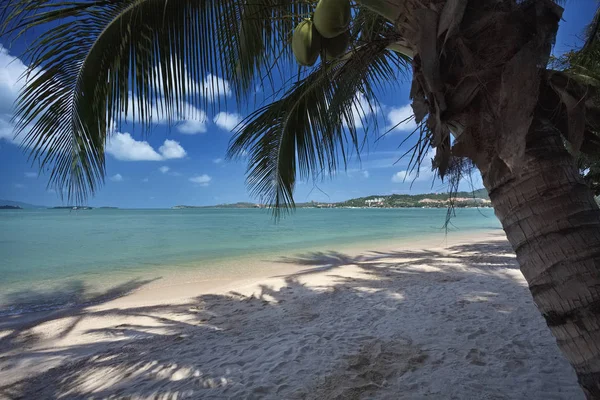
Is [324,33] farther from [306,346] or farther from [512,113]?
[306,346]

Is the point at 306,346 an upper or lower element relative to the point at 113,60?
lower

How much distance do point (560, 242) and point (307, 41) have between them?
42.7 inches

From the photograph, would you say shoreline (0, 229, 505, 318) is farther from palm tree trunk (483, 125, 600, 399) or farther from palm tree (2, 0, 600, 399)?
palm tree trunk (483, 125, 600, 399)

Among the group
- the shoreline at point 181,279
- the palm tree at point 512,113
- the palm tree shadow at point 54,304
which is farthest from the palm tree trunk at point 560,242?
the shoreline at point 181,279

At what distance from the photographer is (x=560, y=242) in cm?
90

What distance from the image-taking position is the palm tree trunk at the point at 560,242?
862 millimetres

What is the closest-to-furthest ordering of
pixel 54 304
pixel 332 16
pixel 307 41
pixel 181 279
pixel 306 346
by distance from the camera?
pixel 332 16 → pixel 307 41 → pixel 306 346 → pixel 54 304 → pixel 181 279

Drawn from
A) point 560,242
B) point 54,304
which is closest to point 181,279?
point 54,304

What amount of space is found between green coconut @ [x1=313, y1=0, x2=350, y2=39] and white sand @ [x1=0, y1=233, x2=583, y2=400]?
7.27ft

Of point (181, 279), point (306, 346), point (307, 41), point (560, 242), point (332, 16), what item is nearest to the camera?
point (560, 242)

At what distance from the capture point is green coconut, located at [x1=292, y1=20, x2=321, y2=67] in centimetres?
128

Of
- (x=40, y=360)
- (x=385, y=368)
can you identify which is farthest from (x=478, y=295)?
(x=40, y=360)

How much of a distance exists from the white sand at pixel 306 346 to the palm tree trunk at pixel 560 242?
60.3 inches

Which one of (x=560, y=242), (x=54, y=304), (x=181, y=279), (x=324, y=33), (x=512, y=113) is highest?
(x=324, y=33)
